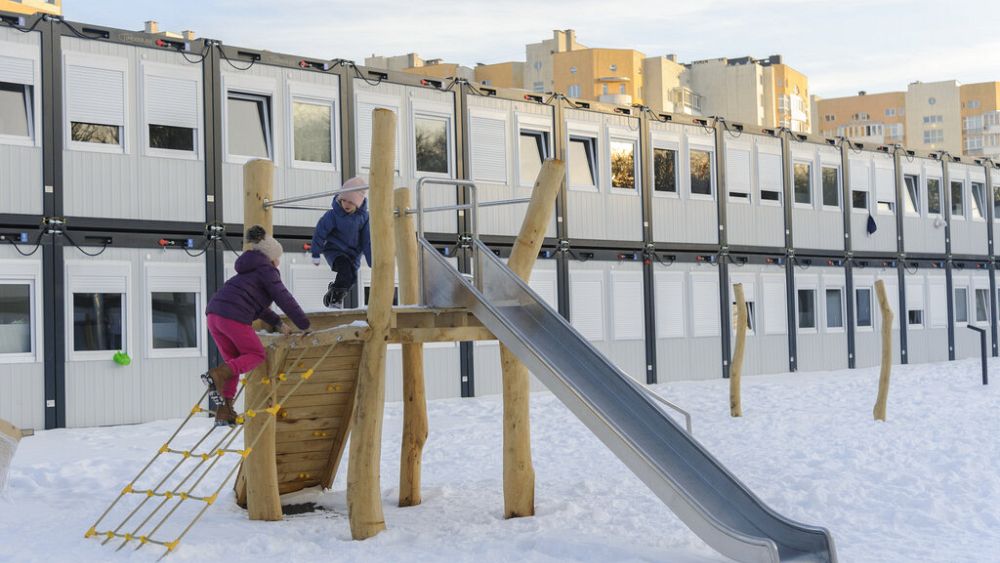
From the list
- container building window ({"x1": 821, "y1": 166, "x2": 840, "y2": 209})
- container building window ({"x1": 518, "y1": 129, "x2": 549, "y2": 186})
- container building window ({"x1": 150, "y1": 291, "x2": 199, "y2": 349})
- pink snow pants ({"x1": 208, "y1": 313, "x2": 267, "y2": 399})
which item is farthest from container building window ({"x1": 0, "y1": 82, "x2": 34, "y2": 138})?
container building window ({"x1": 821, "y1": 166, "x2": 840, "y2": 209})

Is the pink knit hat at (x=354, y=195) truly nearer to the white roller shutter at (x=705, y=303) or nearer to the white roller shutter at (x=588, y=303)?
the white roller shutter at (x=588, y=303)

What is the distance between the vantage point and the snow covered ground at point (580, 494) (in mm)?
8047

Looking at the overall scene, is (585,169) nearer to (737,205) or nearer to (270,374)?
(737,205)

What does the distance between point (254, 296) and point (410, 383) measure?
2183 millimetres

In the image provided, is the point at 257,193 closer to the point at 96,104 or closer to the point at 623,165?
the point at 96,104

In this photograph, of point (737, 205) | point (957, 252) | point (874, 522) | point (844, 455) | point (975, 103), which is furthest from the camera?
point (975, 103)

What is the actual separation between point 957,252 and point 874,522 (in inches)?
946

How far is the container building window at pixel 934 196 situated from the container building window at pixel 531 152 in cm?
1352

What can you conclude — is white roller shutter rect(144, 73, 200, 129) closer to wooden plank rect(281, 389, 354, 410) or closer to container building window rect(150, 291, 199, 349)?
container building window rect(150, 291, 199, 349)

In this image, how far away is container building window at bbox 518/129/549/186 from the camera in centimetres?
2125

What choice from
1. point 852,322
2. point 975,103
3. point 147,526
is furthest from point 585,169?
point 975,103

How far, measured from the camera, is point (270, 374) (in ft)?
29.8

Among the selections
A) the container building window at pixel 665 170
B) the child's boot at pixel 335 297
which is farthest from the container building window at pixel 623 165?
the child's boot at pixel 335 297

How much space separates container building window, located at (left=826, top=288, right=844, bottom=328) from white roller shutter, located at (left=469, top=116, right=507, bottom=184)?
33.2 feet
